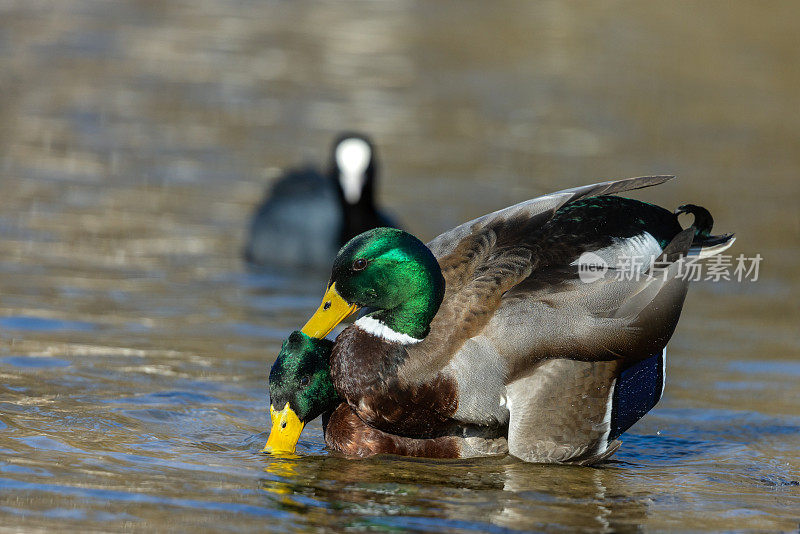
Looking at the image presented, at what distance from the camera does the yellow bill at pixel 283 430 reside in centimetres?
590

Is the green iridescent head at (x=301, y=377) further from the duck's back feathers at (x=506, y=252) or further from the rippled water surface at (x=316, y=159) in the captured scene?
the duck's back feathers at (x=506, y=252)

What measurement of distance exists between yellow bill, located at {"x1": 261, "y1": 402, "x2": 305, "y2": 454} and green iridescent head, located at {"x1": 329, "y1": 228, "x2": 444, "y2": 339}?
2.15 ft

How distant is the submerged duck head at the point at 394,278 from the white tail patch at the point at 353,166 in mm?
4764

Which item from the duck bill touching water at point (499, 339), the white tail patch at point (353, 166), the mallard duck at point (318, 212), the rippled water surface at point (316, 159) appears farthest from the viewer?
the white tail patch at point (353, 166)

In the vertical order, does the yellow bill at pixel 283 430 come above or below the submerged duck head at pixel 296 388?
below

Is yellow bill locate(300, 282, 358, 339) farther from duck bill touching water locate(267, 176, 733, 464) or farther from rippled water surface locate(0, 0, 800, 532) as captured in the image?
rippled water surface locate(0, 0, 800, 532)

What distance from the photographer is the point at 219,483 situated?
5.40 m

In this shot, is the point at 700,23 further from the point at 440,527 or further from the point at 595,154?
the point at 440,527

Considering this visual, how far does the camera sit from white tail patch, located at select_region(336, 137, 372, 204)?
1039cm

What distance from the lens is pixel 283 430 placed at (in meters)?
5.90

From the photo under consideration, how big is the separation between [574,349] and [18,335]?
11.2 feet

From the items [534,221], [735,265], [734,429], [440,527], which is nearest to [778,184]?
[735,265]

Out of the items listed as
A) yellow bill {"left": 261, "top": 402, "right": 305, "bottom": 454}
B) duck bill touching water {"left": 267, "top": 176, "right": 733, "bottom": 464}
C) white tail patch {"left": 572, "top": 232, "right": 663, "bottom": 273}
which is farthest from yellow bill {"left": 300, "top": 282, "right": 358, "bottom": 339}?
white tail patch {"left": 572, "top": 232, "right": 663, "bottom": 273}

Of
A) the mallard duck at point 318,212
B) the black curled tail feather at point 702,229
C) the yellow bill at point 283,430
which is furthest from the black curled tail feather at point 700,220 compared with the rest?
the mallard duck at point 318,212
